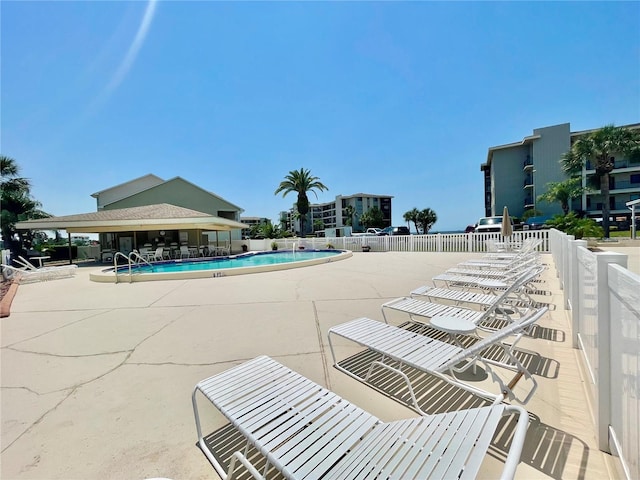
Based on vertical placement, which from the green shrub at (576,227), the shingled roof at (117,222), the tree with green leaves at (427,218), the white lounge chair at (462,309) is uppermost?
the tree with green leaves at (427,218)

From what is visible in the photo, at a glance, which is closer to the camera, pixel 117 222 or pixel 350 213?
pixel 117 222

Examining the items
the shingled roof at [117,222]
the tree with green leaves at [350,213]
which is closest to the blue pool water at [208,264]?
the shingled roof at [117,222]

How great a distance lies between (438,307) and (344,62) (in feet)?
46.8

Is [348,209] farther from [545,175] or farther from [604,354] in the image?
[604,354]

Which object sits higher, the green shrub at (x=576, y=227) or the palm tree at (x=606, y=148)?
the palm tree at (x=606, y=148)

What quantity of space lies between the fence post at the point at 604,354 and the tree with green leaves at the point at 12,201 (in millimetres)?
32729

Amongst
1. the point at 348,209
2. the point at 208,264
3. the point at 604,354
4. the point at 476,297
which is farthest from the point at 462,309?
the point at 348,209

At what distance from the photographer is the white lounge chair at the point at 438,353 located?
2311mm

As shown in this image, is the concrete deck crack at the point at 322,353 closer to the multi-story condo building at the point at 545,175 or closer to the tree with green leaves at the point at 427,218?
the multi-story condo building at the point at 545,175

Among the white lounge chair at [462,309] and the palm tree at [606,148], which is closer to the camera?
the white lounge chair at [462,309]

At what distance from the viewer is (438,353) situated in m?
2.67

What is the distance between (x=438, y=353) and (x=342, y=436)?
4.92ft

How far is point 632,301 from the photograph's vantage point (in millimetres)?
1385

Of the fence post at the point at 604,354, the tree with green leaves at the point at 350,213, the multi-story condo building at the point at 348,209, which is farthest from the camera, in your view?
the multi-story condo building at the point at 348,209
